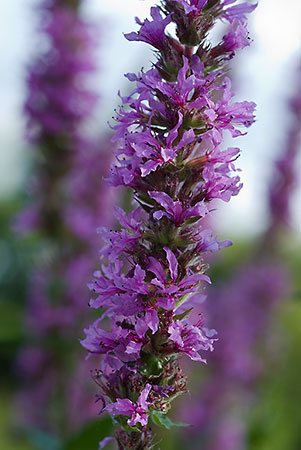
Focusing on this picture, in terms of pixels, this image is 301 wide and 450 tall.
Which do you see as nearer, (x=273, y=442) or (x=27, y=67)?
(x=27, y=67)

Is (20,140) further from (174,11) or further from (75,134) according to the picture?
(174,11)

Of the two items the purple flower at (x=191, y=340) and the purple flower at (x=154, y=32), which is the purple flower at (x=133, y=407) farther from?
the purple flower at (x=154, y=32)

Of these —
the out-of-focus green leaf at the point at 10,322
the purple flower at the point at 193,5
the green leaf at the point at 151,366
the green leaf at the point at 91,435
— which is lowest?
the green leaf at the point at 151,366

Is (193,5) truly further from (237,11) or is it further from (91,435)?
(91,435)

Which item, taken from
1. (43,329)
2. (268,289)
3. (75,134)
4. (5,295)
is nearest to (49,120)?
(75,134)

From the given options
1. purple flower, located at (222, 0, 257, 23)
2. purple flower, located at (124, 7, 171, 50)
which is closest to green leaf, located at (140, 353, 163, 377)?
purple flower, located at (124, 7, 171, 50)

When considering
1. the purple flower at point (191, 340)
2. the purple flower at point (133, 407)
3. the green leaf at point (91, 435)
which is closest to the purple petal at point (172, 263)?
the purple flower at point (191, 340)
